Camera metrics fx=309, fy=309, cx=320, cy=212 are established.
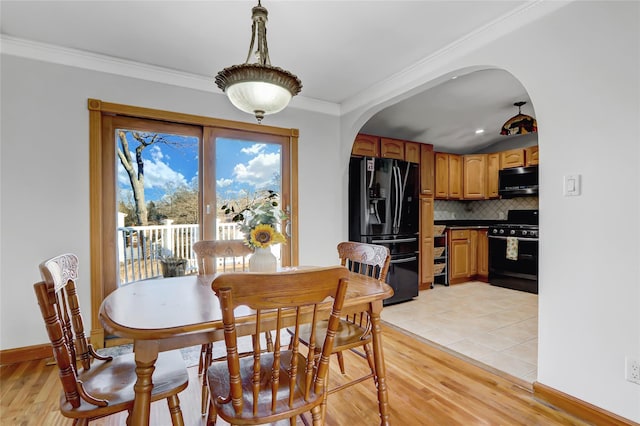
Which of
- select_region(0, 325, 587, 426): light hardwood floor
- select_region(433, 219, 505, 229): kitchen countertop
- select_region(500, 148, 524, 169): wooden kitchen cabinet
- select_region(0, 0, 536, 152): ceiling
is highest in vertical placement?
select_region(0, 0, 536, 152): ceiling

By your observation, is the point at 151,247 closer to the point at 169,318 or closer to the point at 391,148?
the point at 169,318

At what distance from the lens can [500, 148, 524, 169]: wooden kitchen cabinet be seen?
498cm

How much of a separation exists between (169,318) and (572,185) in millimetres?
2184

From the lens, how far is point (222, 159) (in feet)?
10.6

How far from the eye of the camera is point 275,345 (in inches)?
41.6

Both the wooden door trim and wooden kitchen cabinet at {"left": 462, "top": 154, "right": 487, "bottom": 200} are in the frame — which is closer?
the wooden door trim

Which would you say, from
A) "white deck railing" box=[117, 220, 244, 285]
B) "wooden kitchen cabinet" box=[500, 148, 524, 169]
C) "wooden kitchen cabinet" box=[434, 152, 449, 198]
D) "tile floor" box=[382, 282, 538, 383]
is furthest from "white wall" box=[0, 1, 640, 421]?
"wooden kitchen cabinet" box=[500, 148, 524, 169]

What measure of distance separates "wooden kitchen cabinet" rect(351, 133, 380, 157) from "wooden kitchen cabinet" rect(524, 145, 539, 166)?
8.48ft

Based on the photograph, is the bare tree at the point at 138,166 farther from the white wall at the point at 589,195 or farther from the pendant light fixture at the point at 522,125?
the pendant light fixture at the point at 522,125

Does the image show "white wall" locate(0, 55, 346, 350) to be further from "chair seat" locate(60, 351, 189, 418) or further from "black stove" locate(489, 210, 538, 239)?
"black stove" locate(489, 210, 538, 239)

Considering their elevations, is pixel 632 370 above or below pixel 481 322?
above

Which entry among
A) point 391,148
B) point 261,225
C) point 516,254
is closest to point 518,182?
point 516,254

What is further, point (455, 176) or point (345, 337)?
point (455, 176)

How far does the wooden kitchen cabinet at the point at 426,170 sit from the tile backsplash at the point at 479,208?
0.92 meters
